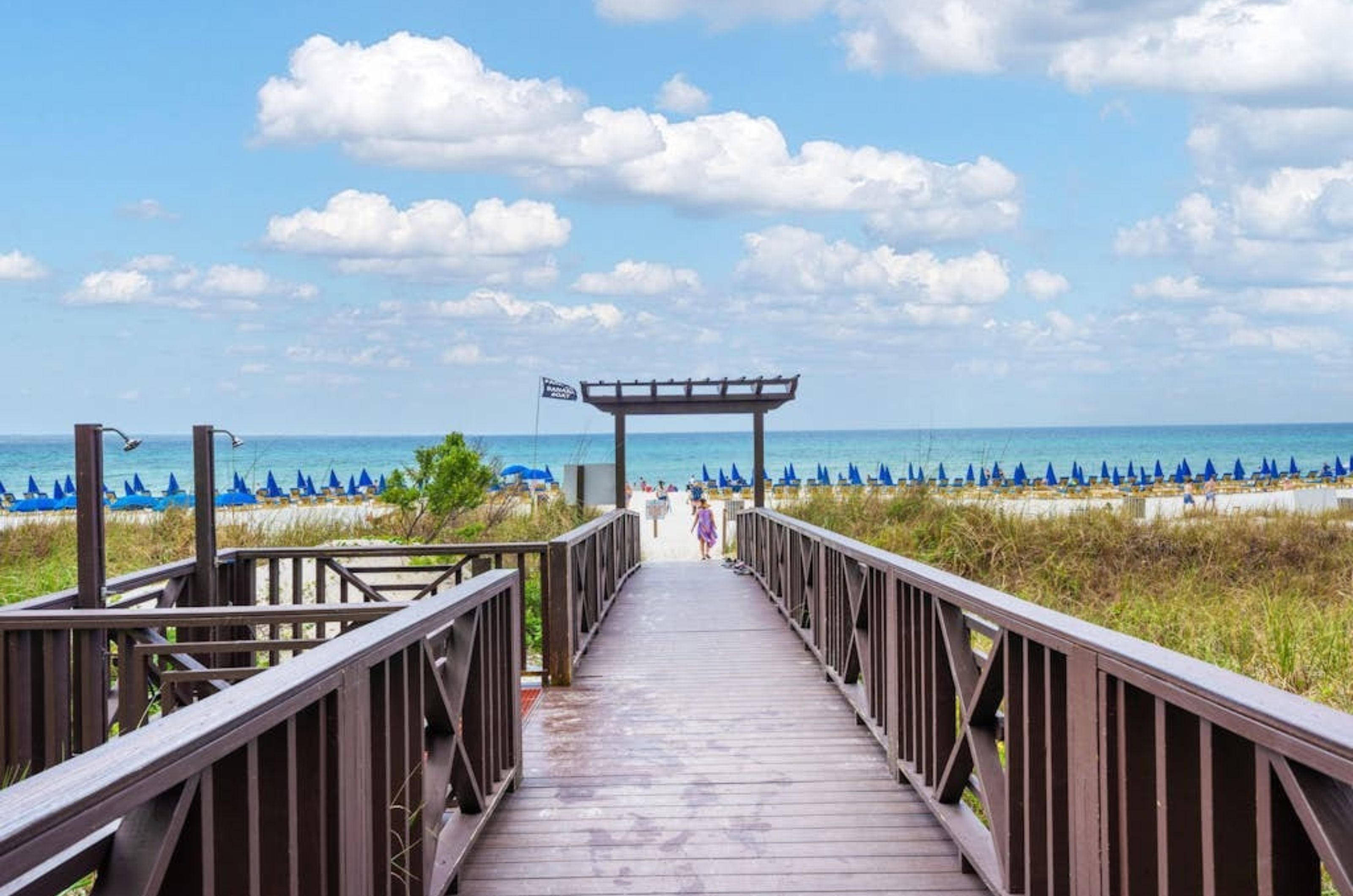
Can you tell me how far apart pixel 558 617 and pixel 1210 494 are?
1041 inches

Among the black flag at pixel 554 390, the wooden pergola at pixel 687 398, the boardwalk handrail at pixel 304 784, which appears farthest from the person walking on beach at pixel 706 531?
the boardwalk handrail at pixel 304 784

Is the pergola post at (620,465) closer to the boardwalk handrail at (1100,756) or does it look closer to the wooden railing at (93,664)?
the wooden railing at (93,664)

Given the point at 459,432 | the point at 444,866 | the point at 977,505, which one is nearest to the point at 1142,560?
the point at 977,505

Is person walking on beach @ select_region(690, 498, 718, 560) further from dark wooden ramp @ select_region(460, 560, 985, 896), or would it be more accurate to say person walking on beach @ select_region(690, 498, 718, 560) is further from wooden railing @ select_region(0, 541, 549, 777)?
wooden railing @ select_region(0, 541, 549, 777)

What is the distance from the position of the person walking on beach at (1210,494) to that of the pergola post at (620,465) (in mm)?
8629

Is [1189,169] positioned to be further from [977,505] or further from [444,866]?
[444,866]

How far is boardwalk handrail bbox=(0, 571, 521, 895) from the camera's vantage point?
1.44m

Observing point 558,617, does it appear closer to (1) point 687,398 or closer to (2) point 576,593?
(2) point 576,593

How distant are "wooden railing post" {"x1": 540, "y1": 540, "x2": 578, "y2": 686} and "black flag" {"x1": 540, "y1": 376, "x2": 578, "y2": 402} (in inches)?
326

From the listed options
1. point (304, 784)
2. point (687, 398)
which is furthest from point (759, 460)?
point (304, 784)

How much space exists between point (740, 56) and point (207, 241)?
35910 millimetres

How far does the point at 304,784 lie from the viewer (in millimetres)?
2271

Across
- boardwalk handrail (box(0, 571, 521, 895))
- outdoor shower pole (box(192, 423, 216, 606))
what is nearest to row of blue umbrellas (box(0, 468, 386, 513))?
outdoor shower pole (box(192, 423, 216, 606))

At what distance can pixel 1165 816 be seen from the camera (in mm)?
2096
